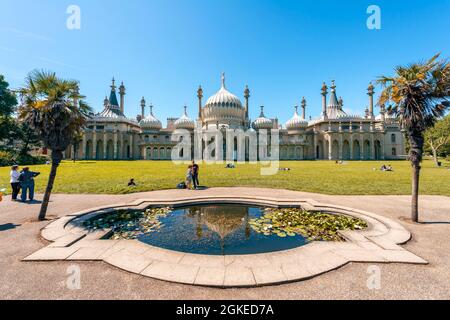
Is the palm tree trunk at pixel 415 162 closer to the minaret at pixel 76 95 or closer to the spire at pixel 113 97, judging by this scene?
the minaret at pixel 76 95

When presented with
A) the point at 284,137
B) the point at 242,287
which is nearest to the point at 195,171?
the point at 242,287

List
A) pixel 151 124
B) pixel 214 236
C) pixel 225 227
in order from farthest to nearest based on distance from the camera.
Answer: pixel 151 124, pixel 225 227, pixel 214 236

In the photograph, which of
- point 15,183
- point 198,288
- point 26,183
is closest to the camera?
point 198,288

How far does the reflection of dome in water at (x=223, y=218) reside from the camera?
6610mm

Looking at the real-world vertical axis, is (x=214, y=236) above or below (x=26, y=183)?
below

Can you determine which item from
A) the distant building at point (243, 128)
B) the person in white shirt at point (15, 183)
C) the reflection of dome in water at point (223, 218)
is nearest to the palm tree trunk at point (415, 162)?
the reflection of dome in water at point (223, 218)

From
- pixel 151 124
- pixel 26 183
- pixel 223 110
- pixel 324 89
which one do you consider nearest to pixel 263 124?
pixel 223 110

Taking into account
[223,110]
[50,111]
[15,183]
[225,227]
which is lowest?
[225,227]

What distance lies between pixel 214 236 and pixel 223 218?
1.83 m

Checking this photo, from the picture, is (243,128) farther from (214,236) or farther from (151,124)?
(214,236)

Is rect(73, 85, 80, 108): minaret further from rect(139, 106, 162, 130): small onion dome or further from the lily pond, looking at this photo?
rect(139, 106, 162, 130): small onion dome

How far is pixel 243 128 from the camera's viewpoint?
67875mm

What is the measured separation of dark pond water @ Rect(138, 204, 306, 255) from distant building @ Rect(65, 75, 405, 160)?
54.4 metres
